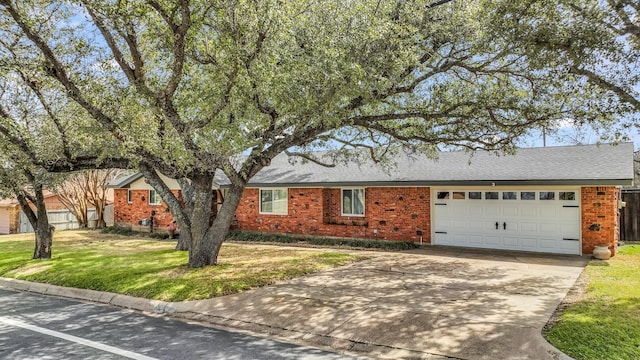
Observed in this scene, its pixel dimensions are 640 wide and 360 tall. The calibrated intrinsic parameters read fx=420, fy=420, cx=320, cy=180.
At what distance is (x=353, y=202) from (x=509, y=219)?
5.80 meters

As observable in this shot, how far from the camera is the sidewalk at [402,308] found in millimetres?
5598

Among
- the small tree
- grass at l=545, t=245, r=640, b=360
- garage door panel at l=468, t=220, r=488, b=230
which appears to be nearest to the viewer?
grass at l=545, t=245, r=640, b=360

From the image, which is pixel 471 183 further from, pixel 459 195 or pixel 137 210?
pixel 137 210

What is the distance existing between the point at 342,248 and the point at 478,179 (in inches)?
207

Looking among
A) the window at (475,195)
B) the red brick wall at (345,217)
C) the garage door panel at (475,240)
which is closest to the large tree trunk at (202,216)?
the red brick wall at (345,217)

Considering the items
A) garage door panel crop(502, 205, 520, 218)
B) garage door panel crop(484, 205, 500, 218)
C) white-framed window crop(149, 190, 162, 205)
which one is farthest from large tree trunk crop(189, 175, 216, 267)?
white-framed window crop(149, 190, 162, 205)

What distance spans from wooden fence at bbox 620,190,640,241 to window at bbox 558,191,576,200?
426 centimetres

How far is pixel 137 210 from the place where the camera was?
883 inches

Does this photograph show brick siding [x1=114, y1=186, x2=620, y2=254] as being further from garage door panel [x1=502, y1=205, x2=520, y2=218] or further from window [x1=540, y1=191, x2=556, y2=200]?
garage door panel [x1=502, y1=205, x2=520, y2=218]

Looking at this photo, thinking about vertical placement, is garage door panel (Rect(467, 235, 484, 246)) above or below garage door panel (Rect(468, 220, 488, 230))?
below

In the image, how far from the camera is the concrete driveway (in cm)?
559

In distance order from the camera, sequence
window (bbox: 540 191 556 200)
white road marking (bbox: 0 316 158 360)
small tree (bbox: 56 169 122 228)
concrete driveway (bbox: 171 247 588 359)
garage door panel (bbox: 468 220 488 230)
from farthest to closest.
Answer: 1. small tree (bbox: 56 169 122 228)
2. garage door panel (bbox: 468 220 488 230)
3. window (bbox: 540 191 556 200)
4. concrete driveway (bbox: 171 247 588 359)
5. white road marking (bbox: 0 316 158 360)

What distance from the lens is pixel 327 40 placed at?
7.58m

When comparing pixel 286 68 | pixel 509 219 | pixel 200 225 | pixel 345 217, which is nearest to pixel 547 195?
pixel 509 219
